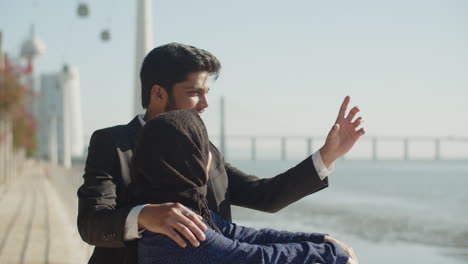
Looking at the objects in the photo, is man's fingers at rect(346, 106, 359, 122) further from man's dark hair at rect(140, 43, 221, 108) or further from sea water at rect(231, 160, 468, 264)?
sea water at rect(231, 160, 468, 264)

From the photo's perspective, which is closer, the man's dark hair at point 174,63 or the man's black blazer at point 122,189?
the man's black blazer at point 122,189

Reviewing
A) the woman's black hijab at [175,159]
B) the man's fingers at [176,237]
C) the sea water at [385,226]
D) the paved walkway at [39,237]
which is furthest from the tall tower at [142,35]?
the sea water at [385,226]

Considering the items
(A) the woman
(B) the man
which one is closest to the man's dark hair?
(B) the man

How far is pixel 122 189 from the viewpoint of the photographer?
1.59 metres

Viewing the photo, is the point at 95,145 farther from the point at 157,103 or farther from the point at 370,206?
the point at 370,206

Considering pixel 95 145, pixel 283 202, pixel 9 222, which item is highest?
pixel 95 145

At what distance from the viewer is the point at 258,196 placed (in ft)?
6.11

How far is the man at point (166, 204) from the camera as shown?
1419 mm

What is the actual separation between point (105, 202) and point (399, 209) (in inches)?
791

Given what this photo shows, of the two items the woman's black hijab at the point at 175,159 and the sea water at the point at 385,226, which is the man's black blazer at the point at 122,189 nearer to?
the woman's black hijab at the point at 175,159

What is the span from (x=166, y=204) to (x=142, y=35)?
2.71m

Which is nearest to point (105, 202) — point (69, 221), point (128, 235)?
point (128, 235)

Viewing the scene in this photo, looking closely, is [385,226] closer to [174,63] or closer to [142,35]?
[142,35]

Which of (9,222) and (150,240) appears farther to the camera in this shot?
(9,222)
